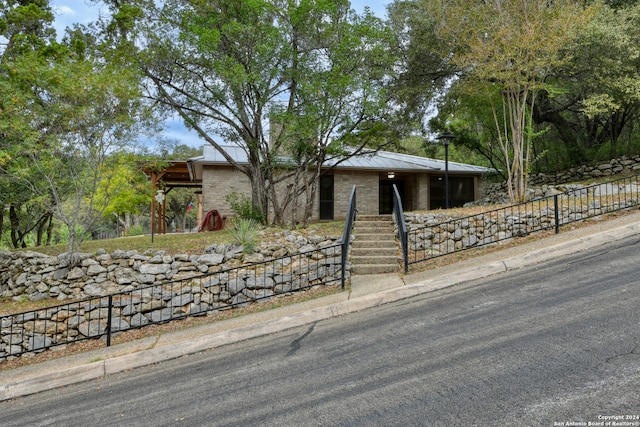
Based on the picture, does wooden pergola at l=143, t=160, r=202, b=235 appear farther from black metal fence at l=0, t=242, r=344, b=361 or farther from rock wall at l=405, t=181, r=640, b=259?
rock wall at l=405, t=181, r=640, b=259

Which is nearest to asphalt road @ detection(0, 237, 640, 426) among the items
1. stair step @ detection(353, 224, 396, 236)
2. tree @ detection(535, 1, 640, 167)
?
stair step @ detection(353, 224, 396, 236)

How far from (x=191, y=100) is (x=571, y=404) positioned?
1308cm

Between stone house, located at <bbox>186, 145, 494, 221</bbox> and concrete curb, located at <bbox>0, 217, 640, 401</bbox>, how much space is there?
29.3 ft

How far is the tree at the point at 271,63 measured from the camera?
1086cm

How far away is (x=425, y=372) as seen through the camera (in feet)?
11.8

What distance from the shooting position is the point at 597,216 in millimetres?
9438

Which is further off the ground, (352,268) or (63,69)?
(63,69)

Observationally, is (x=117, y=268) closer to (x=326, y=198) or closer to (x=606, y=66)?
(x=326, y=198)

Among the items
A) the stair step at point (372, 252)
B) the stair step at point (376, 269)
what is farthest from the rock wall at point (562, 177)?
the stair step at point (376, 269)

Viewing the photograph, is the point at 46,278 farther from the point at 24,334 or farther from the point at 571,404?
the point at 571,404

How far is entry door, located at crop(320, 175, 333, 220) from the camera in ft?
60.5

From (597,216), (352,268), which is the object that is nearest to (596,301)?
(352,268)

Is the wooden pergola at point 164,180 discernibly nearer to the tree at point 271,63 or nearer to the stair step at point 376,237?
the tree at point 271,63

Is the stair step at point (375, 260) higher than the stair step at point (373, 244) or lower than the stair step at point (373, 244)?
lower
